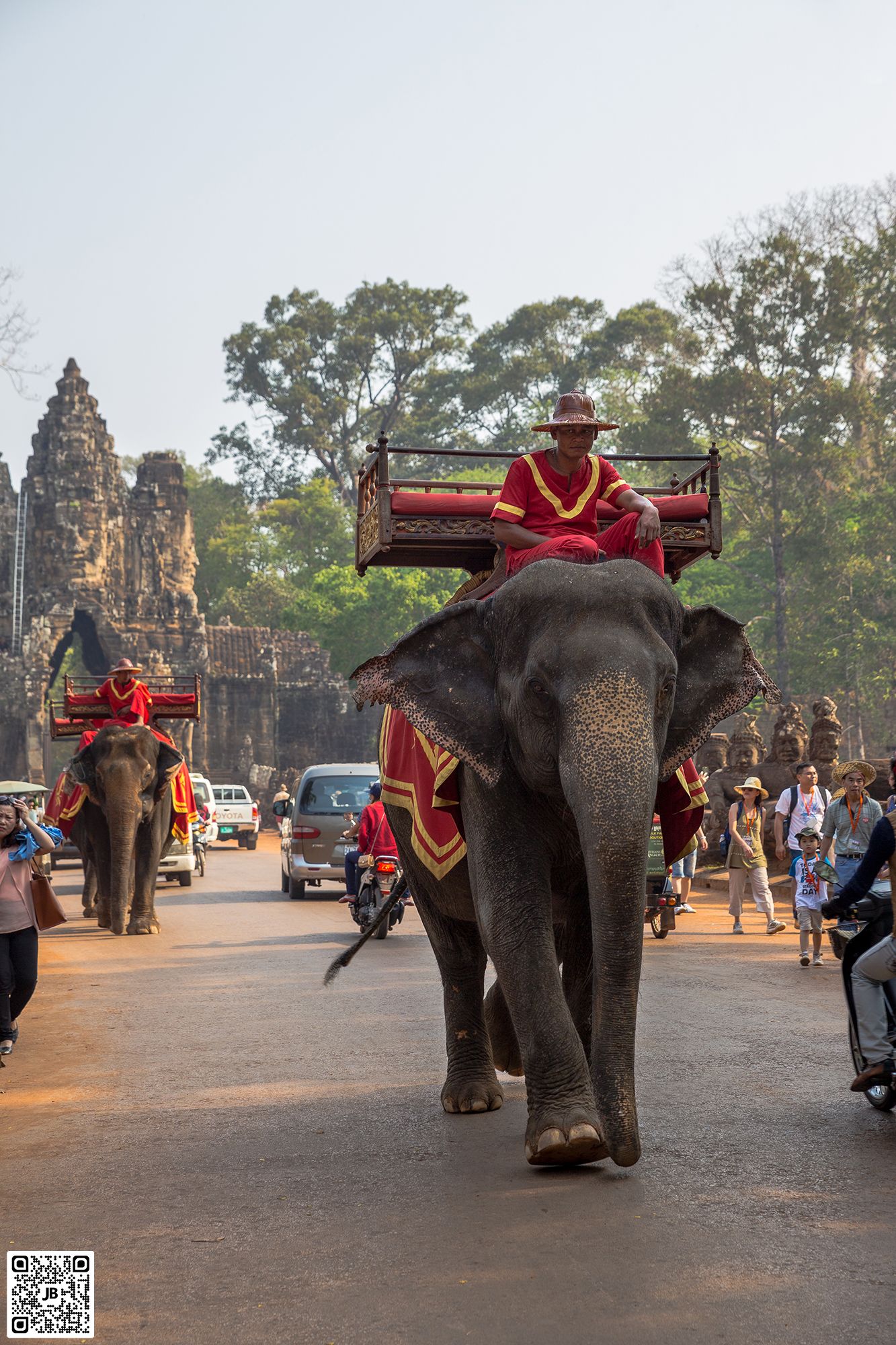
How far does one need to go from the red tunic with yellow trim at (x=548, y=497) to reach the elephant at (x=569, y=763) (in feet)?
1.51

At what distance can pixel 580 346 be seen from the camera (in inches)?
2494

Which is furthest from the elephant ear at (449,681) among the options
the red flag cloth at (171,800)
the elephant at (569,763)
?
the red flag cloth at (171,800)

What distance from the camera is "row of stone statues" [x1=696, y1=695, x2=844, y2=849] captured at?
2112cm

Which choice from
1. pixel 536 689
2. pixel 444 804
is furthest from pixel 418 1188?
pixel 536 689

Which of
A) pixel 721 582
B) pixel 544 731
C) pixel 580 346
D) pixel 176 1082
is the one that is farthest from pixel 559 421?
pixel 580 346

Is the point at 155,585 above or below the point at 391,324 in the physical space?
below

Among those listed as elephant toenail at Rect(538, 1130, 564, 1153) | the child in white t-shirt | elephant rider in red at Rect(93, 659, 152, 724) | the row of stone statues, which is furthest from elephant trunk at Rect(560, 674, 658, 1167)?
the row of stone statues

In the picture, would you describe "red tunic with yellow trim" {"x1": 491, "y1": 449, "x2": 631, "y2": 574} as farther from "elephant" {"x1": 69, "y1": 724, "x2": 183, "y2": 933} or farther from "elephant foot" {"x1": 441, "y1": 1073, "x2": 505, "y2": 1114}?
"elephant" {"x1": 69, "y1": 724, "x2": 183, "y2": 933}

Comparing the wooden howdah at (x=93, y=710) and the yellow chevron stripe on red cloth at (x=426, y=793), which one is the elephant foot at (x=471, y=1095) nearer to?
the yellow chevron stripe on red cloth at (x=426, y=793)

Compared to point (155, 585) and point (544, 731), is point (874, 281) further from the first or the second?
point (544, 731)

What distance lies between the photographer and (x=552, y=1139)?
4.91m

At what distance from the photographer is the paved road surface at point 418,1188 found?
3900mm

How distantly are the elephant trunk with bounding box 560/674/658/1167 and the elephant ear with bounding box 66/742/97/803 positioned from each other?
38.1 feet

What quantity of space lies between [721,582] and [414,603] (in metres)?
12.0
